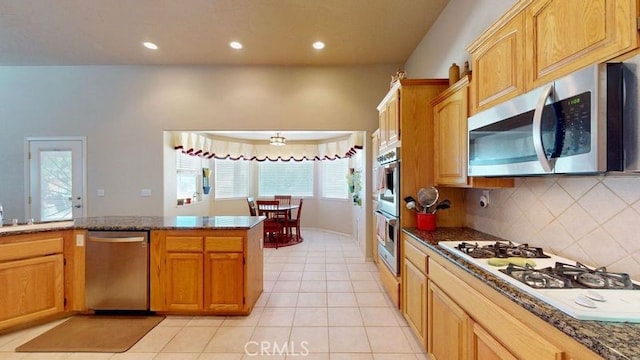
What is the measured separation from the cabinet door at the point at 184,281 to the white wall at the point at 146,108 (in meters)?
2.24

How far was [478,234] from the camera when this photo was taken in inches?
88.3

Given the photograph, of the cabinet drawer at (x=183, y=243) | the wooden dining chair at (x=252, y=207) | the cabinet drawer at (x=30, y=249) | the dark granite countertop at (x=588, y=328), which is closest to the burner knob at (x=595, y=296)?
the dark granite countertop at (x=588, y=328)

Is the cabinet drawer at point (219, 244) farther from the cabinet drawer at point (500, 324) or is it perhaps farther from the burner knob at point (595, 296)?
the burner knob at point (595, 296)

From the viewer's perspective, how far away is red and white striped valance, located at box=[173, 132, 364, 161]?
5.17 meters

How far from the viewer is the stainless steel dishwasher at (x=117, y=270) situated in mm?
2699

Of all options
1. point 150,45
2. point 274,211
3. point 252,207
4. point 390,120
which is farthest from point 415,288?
point 150,45

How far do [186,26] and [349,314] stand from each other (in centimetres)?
382

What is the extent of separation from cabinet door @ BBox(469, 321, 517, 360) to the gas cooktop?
0.87 ft

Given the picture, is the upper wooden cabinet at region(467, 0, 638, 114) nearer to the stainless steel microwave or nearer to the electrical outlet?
the stainless steel microwave

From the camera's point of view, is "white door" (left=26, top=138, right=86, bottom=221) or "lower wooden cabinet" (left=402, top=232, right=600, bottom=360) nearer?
"lower wooden cabinet" (left=402, top=232, right=600, bottom=360)

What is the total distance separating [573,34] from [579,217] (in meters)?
0.91

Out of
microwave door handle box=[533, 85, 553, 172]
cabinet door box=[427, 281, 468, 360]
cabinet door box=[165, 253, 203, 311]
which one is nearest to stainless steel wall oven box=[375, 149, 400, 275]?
cabinet door box=[427, 281, 468, 360]

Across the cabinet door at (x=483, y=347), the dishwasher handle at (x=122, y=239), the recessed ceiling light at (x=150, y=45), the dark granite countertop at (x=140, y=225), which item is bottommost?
the cabinet door at (x=483, y=347)

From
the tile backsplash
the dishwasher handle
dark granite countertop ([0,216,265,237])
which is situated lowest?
the dishwasher handle
